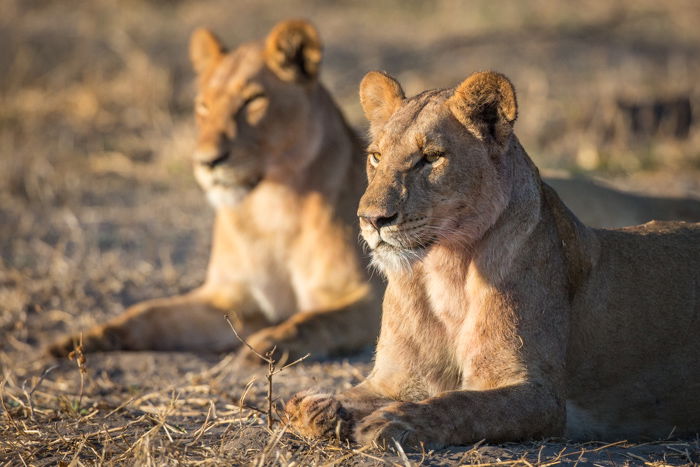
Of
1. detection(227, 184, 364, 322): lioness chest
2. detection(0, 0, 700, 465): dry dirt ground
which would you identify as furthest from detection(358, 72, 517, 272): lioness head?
detection(227, 184, 364, 322): lioness chest

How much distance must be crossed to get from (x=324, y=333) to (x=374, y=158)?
1.82 m

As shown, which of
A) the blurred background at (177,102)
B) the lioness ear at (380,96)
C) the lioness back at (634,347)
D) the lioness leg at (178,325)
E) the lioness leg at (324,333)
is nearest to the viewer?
the lioness back at (634,347)

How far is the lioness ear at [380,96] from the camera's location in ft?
12.0

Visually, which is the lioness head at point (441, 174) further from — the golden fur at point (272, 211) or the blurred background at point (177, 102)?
the blurred background at point (177, 102)

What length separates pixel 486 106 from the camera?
3.33m

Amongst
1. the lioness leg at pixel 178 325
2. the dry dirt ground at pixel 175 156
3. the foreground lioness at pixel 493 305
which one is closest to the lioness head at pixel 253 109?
the lioness leg at pixel 178 325

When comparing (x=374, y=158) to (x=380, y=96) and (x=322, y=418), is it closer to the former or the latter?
(x=380, y=96)

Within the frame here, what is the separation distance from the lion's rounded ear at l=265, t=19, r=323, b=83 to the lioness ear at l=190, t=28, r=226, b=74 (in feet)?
0.92

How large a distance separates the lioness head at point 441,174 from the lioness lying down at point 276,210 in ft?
6.45

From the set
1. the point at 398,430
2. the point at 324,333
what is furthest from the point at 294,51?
the point at 398,430

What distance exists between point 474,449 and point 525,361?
0.37 metres

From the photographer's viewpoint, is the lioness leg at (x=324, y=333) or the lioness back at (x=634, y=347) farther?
the lioness leg at (x=324, y=333)

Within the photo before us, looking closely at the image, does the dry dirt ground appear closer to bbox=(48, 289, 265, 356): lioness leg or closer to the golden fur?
bbox=(48, 289, 265, 356): lioness leg

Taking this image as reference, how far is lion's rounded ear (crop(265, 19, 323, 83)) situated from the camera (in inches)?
220
